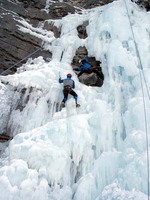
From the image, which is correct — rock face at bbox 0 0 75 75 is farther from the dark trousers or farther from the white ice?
the dark trousers

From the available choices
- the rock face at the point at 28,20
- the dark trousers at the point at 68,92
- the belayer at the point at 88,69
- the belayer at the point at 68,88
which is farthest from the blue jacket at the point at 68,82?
the rock face at the point at 28,20

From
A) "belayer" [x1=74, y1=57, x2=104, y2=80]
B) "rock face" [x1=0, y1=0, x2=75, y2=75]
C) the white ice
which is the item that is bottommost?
the white ice

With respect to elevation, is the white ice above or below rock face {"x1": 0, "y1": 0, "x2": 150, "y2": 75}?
below

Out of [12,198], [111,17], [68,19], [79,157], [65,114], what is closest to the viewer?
[12,198]

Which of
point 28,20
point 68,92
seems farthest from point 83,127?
point 28,20

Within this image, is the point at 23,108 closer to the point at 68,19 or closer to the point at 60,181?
the point at 60,181

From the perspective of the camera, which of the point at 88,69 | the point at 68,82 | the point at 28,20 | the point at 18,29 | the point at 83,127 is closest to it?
the point at 83,127

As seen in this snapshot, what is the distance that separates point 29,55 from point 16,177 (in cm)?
400

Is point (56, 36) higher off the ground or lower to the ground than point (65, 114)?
higher

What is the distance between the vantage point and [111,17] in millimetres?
9445

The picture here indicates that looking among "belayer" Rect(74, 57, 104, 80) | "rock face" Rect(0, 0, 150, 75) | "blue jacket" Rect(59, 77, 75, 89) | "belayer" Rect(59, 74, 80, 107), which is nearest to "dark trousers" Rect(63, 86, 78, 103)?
"belayer" Rect(59, 74, 80, 107)

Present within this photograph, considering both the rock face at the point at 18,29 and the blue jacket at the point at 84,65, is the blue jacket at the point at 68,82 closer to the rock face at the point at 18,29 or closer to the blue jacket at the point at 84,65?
the blue jacket at the point at 84,65

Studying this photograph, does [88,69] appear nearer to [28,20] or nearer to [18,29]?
[18,29]

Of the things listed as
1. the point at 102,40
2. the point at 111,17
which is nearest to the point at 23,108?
the point at 102,40
